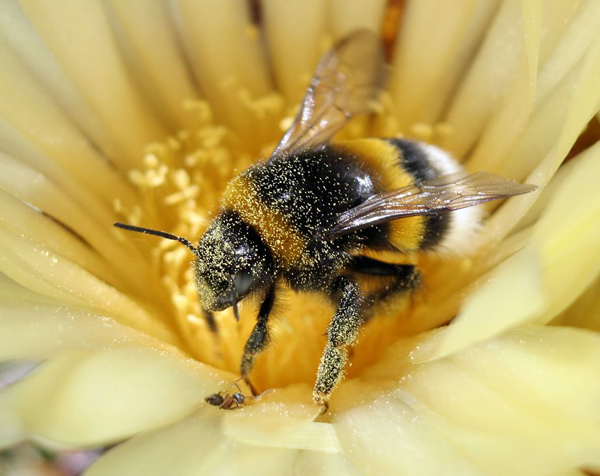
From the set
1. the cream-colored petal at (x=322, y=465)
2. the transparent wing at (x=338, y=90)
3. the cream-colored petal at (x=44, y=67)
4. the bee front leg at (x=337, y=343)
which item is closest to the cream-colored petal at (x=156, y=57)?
the cream-colored petal at (x=44, y=67)

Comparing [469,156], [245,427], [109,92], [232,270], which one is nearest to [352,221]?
[232,270]

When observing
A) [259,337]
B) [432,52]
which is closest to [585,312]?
[259,337]

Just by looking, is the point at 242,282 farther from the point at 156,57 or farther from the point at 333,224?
the point at 156,57

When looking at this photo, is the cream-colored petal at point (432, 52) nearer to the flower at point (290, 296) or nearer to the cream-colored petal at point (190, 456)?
the flower at point (290, 296)

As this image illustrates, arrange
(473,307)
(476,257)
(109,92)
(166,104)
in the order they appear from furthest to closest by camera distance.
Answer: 1. (166,104)
2. (109,92)
3. (476,257)
4. (473,307)

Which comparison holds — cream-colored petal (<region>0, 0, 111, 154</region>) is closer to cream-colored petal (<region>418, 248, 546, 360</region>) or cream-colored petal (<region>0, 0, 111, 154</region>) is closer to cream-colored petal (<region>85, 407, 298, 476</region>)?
cream-colored petal (<region>85, 407, 298, 476</region>)

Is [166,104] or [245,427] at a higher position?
[166,104]

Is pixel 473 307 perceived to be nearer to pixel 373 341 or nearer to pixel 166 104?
pixel 373 341
